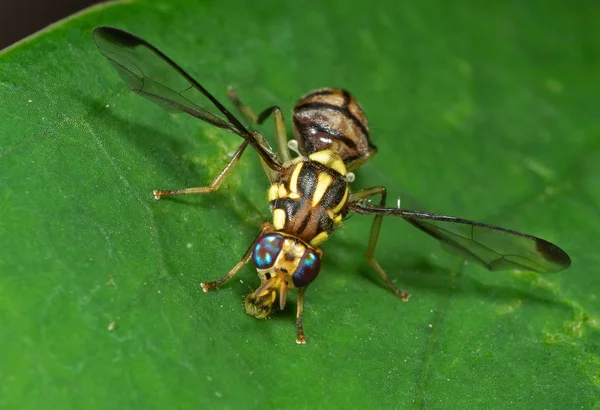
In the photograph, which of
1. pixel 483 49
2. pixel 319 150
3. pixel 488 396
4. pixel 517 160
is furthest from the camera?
pixel 483 49

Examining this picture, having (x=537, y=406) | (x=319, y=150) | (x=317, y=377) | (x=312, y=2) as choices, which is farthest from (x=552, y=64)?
(x=317, y=377)

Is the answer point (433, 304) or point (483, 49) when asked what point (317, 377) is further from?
point (483, 49)

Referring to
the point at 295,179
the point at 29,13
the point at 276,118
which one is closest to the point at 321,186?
the point at 295,179

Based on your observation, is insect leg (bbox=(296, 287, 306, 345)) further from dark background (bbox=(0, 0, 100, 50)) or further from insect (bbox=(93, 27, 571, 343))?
dark background (bbox=(0, 0, 100, 50))

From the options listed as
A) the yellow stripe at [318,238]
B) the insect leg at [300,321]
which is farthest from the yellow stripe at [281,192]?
the insect leg at [300,321]

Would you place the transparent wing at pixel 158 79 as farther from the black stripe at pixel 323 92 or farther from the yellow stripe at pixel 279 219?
the black stripe at pixel 323 92

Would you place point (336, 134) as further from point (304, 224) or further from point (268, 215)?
point (304, 224)
